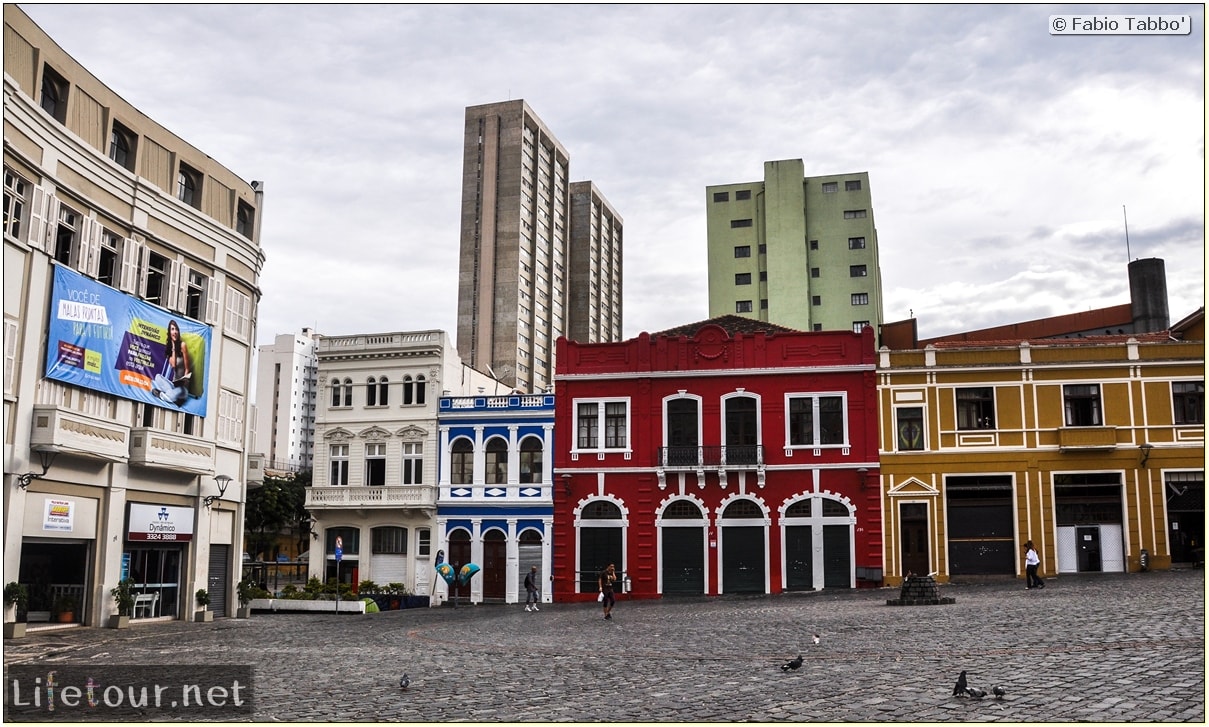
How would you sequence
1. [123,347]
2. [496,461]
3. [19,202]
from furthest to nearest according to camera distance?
[496,461] → [123,347] → [19,202]

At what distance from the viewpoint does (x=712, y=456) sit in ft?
132

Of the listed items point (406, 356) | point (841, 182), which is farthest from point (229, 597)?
point (841, 182)

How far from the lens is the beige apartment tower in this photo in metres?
102

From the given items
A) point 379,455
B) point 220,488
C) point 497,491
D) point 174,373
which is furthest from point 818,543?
point 174,373

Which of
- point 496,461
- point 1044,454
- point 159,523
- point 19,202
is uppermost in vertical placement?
point 19,202

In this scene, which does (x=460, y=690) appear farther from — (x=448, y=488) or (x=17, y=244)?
(x=448, y=488)

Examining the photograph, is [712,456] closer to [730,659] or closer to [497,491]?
[497,491]

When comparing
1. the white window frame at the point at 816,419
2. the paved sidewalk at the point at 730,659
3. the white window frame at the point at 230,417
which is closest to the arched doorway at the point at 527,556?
the white window frame at the point at 816,419

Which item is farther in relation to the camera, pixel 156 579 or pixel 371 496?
pixel 371 496

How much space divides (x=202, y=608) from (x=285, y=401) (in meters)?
131

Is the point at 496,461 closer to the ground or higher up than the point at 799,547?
higher up

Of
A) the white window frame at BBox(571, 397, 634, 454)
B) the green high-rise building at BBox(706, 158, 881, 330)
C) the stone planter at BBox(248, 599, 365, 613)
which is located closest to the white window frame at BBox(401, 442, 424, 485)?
the white window frame at BBox(571, 397, 634, 454)

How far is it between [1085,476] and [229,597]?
2886 cm

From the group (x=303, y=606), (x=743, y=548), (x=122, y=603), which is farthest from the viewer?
(x=743, y=548)
